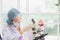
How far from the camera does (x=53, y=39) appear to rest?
2268mm

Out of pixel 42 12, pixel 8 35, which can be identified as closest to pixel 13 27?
pixel 8 35

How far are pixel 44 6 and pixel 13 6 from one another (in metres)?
0.42

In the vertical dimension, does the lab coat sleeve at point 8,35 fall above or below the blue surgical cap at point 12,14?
below

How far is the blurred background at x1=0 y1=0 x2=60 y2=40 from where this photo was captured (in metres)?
2.25

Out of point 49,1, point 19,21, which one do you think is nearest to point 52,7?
point 49,1

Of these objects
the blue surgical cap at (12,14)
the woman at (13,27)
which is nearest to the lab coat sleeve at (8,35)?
the woman at (13,27)

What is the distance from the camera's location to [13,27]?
7.00 feet

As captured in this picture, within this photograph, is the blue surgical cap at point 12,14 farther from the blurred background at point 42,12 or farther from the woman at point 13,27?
the blurred background at point 42,12

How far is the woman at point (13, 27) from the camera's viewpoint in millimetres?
2098

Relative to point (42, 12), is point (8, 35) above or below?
below

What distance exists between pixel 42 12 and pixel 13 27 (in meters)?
0.45

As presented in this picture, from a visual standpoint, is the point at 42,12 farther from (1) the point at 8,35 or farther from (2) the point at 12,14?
(1) the point at 8,35

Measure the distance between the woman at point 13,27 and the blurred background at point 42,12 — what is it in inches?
5.6

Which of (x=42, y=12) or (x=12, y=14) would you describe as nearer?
(x=12, y=14)
